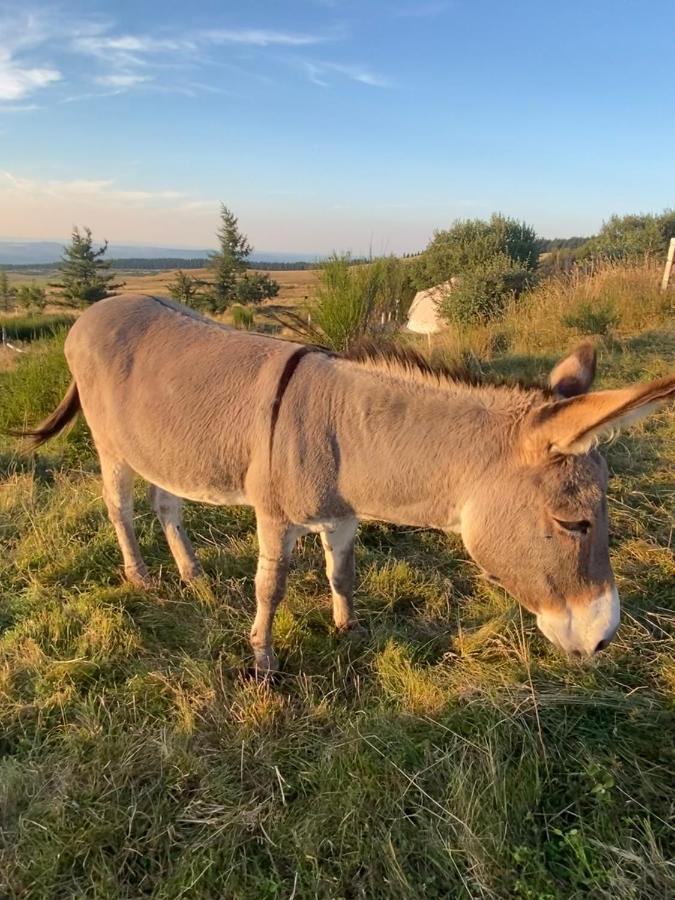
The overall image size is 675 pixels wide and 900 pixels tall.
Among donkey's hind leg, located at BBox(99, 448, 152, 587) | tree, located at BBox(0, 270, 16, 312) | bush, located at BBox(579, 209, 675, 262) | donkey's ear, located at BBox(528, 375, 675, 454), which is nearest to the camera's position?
donkey's ear, located at BBox(528, 375, 675, 454)

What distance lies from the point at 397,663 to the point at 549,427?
1498mm

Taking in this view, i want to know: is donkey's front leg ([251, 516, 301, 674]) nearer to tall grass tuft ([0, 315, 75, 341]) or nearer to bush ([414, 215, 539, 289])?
bush ([414, 215, 539, 289])

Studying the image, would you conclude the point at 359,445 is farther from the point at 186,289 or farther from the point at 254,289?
the point at 254,289

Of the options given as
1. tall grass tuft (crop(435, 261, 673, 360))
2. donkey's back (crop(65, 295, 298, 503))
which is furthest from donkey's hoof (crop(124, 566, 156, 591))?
tall grass tuft (crop(435, 261, 673, 360))

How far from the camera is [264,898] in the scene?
1.73 metres

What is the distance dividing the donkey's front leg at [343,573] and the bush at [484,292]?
30.1 feet

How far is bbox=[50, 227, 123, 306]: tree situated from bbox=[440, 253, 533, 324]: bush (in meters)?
45.6

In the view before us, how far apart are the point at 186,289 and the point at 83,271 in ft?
60.8

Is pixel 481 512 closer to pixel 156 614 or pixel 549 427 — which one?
pixel 549 427

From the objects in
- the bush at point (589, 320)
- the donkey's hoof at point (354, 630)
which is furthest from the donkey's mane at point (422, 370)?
the bush at point (589, 320)

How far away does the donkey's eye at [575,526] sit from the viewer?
191cm

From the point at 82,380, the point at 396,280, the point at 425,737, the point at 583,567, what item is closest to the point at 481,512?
the point at 583,567

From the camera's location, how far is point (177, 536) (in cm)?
360

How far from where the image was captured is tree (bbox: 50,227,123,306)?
49469mm
